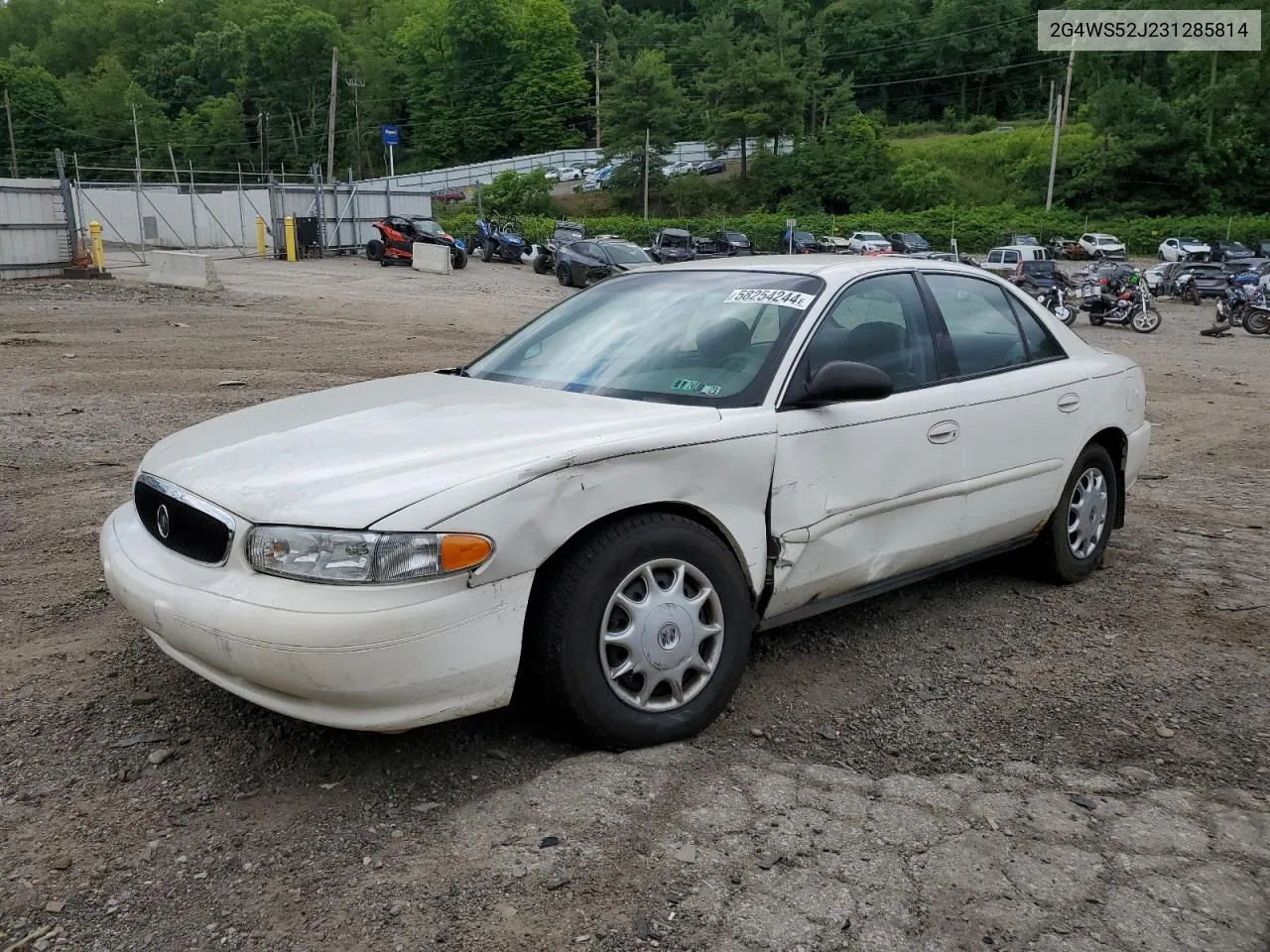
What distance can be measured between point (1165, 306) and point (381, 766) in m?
30.2

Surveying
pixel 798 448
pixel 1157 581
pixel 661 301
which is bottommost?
pixel 1157 581

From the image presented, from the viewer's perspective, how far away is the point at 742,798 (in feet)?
9.89

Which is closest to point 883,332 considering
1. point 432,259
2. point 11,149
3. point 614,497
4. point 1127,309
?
point 614,497

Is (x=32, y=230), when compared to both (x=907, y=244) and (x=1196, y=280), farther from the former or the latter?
(x=907, y=244)

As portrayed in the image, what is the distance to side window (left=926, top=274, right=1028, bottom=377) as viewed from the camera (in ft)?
14.2

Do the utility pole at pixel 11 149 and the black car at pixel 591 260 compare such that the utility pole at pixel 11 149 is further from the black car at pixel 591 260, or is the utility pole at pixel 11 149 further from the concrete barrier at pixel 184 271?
the concrete barrier at pixel 184 271

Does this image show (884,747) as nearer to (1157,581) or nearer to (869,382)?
(869,382)

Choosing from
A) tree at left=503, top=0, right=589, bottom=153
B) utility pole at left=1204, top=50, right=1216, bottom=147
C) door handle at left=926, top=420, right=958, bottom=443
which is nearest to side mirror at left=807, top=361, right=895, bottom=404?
door handle at left=926, top=420, right=958, bottom=443

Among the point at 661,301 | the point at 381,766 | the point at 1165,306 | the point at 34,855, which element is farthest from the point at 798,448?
the point at 1165,306

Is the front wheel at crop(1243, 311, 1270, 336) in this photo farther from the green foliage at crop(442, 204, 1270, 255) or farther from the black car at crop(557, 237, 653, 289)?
the green foliage at crop(442, 204, 1270, 255)

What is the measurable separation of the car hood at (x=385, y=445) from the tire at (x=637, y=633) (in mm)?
297

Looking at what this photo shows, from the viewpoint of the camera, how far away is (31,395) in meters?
9.77

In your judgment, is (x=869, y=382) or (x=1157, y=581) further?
(x=1157, y=581)

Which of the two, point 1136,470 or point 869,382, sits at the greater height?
point 869,382
